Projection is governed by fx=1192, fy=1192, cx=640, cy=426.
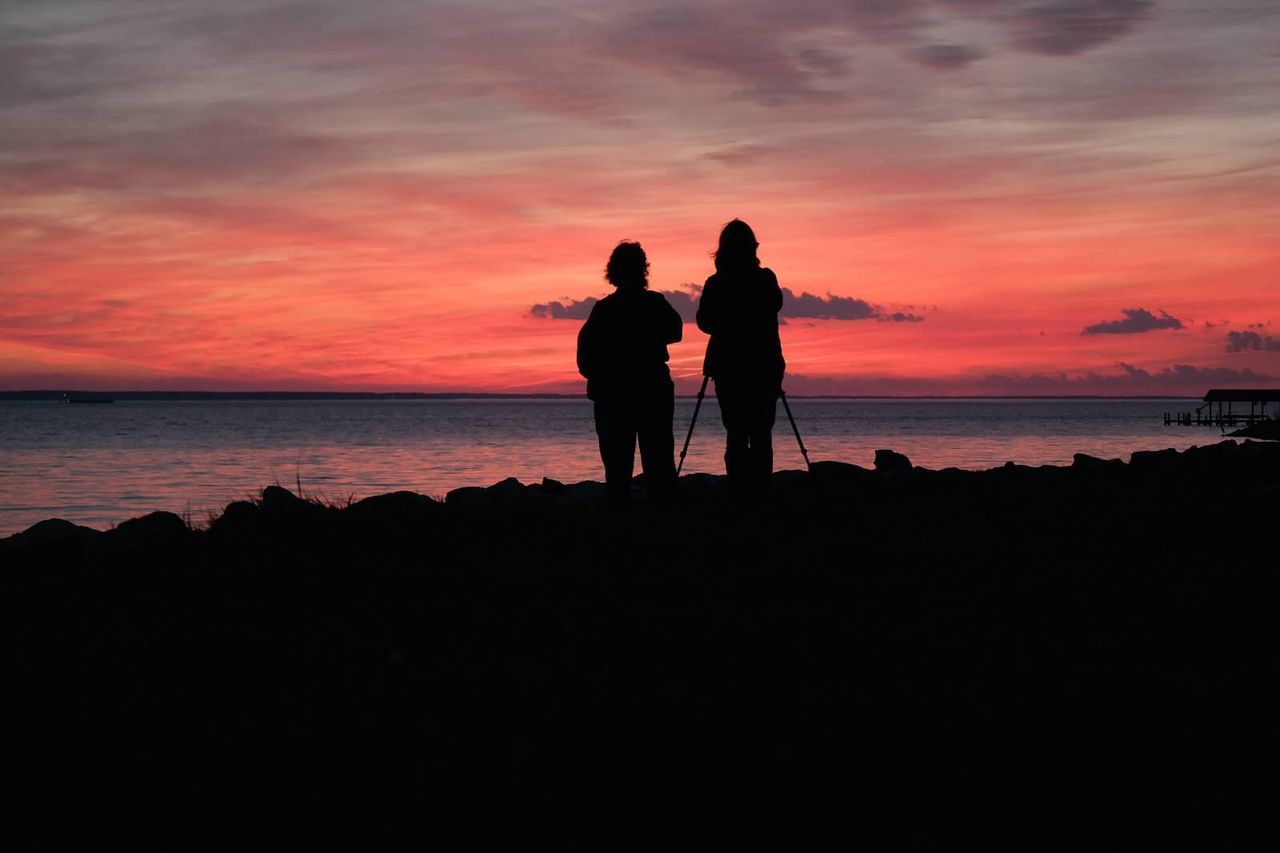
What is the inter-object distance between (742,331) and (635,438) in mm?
1376

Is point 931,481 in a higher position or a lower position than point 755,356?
lower

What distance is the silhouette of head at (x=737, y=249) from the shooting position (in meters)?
10.8

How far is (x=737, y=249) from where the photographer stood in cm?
1080

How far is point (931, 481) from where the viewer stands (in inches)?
587

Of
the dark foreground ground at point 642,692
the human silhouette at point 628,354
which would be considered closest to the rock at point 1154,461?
the dark foreground ground at point 642,692

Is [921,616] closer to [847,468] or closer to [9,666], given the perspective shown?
[9,666]

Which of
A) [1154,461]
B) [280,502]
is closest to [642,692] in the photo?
[280,502]

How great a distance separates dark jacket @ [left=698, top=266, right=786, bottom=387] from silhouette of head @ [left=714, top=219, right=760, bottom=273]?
2.5 inches

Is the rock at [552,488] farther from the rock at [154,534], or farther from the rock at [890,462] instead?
the rock at [154,534]

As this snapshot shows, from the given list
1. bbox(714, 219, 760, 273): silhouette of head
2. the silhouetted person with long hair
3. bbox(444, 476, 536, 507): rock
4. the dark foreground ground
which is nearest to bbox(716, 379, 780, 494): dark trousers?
the silhouetted person with long hair

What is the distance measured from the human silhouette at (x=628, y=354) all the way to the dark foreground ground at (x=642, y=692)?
5.36ft

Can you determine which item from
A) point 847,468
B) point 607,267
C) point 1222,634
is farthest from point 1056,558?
point 847,468

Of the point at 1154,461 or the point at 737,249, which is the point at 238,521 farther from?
the point at 1154,461

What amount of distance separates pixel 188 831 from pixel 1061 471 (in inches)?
577
